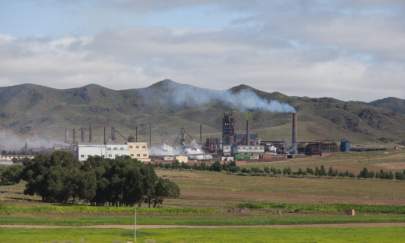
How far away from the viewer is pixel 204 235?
196 feet

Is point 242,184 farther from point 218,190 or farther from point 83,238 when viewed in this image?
point 83,238

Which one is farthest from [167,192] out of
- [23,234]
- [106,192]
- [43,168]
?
[23,234]

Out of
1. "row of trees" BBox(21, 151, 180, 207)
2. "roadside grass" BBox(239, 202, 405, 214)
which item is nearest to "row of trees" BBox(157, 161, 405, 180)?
"roadside grass" BBox(239, 202, 405, 214)

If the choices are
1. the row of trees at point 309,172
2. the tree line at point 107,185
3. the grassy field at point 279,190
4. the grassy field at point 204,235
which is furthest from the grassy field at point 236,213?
the row of trees at point 309,172

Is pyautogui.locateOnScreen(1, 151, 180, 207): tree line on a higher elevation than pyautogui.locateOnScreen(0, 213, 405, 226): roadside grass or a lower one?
higher

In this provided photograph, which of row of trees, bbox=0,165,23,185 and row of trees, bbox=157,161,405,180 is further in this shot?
row of trees, bbox=157,161,405,180

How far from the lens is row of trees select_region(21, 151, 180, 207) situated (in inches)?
3834

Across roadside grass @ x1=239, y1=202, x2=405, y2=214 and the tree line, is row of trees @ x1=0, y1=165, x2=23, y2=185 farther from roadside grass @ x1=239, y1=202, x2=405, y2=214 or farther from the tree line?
roadside grass @ x1=239, y1=202, x2=405, y2=214

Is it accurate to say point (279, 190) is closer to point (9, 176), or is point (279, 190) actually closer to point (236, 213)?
point (9, 176)

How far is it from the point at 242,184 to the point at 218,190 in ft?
50.9

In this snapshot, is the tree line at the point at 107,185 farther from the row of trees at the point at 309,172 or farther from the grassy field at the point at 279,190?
the row of trees at the point at 309,172

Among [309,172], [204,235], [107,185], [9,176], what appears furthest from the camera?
[309,172]

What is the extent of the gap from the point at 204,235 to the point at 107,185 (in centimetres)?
4085

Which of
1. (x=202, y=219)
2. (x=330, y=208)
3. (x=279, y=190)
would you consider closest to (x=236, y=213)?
(x=202, y=219)
